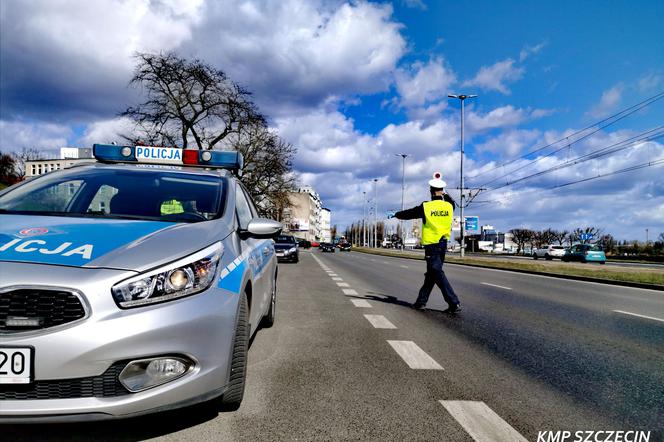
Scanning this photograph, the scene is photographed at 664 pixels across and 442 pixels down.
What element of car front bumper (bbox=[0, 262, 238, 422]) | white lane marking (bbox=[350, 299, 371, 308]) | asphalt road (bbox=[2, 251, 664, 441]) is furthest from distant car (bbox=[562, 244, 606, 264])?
car front bumper (bbox=[0, 262, 238, 422])

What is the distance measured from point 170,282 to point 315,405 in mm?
1348

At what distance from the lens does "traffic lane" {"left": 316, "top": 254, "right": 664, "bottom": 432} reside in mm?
3381

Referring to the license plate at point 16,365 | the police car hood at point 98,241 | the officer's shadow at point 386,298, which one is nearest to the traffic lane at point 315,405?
the license plate at point 16,365

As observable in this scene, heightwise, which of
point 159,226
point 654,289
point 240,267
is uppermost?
point 159,226

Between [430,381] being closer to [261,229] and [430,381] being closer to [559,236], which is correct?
[261,229]

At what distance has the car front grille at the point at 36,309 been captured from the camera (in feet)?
6.73

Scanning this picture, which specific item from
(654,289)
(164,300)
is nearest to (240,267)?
(164,300)

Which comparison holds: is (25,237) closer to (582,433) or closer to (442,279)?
(582,433)

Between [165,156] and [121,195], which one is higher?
[165,156]

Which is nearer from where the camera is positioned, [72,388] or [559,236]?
[72,388]

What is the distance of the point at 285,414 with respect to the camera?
2.86 m

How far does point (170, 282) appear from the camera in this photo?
237 centimetres

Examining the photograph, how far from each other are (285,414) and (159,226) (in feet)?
4.66

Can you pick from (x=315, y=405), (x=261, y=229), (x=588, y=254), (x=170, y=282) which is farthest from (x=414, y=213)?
(x=588, y=254)
